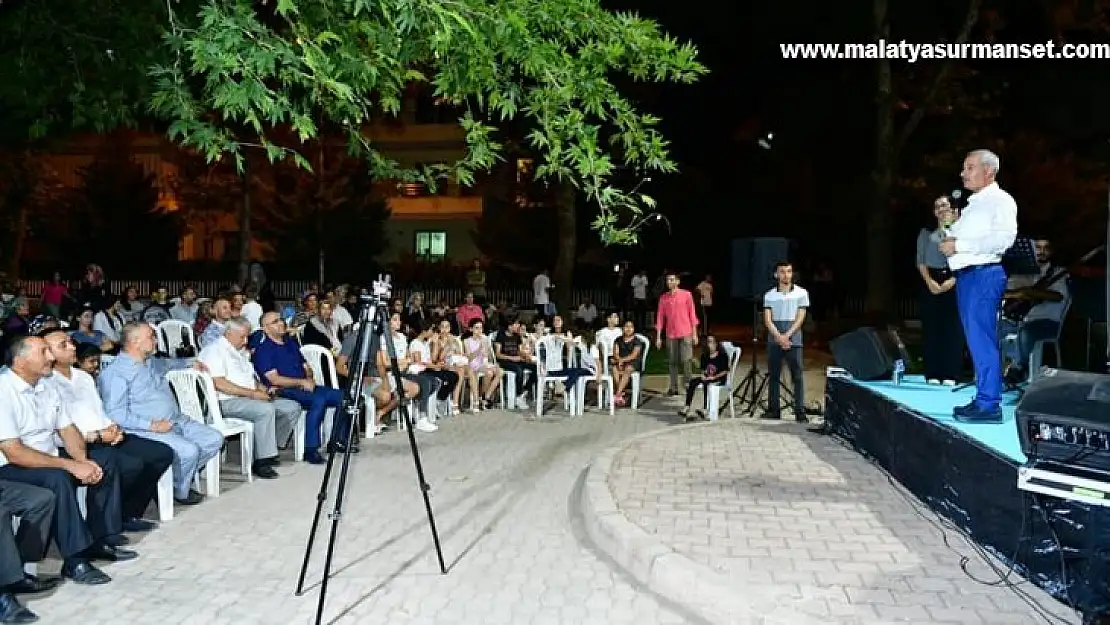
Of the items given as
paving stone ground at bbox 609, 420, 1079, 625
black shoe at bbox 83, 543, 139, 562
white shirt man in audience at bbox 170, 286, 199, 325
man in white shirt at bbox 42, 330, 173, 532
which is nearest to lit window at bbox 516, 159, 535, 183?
white shirt man in audience at bbox 170, 286, 199, 325

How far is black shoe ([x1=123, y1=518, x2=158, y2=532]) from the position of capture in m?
6.67

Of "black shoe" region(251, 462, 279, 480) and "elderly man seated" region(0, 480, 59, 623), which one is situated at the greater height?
"elderly man seated" region(0, 480, 59, 623)

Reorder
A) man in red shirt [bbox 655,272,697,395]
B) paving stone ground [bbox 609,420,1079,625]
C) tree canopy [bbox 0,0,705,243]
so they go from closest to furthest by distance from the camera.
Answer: paving stone ground [bbox 609,420,1079,625], tree canopy [bbox 0,0,705,243], man in red shirt [bbox 655,272,697,395]

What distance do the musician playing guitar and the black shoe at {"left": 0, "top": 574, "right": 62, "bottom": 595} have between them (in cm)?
867

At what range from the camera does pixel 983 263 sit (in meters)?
6.75

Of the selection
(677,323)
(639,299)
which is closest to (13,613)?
(677,323)

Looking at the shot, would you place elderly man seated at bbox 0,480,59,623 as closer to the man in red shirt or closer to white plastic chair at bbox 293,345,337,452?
white plastic chair at bbox 293,345,337,452

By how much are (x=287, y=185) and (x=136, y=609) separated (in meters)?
33.4

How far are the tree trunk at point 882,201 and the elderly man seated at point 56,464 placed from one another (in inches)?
768

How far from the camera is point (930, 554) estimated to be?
5.94 metres

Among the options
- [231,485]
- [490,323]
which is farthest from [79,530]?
[490,323]

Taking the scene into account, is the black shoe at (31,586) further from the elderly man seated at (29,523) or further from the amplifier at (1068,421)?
the amplifier at (1068,421)

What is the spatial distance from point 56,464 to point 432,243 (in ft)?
122

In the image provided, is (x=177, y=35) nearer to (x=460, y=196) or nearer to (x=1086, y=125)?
(x=1086, y=125)
